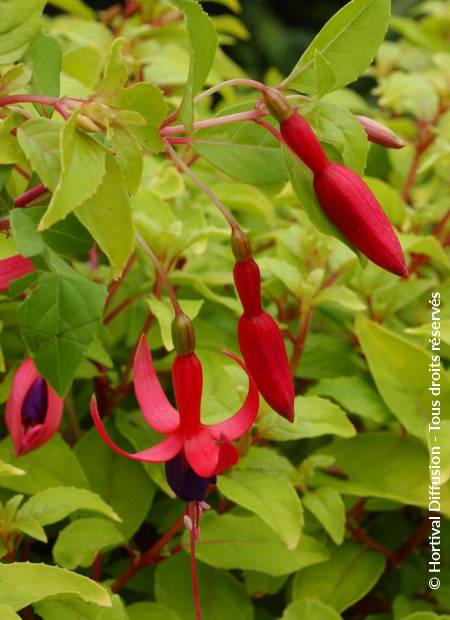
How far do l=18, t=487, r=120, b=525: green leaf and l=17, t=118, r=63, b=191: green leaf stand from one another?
0.98ft

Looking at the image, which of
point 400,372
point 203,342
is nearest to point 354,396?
point 400,372

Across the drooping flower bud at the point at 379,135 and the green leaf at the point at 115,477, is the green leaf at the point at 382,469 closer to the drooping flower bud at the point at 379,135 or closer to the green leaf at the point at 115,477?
the green leaf at the point at 115,477

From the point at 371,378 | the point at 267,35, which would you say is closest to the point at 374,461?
the point at 371,378

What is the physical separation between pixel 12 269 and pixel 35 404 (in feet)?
0.53

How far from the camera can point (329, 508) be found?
2.61 feet

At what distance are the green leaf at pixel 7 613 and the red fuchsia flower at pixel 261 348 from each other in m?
0.19

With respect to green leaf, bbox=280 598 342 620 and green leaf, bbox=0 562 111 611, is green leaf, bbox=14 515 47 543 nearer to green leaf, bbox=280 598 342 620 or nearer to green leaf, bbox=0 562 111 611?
green leaf, bbox=0 562 111 611

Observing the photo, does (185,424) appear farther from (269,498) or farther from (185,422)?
(269,498)

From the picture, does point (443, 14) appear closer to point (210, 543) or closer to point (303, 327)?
point (303, 327)

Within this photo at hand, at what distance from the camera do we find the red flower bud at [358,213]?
52cm

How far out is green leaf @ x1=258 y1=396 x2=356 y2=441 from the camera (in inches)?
30.8

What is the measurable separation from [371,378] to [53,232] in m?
0.45

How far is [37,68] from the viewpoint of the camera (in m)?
0.61

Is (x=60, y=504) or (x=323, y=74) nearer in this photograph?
(x=323, y=74)
